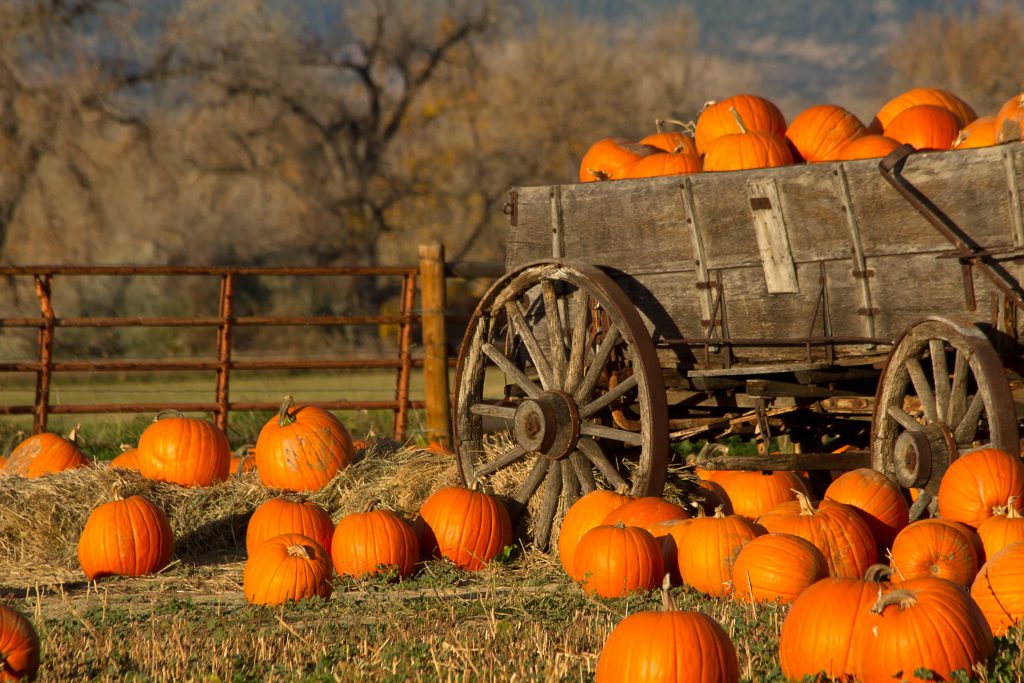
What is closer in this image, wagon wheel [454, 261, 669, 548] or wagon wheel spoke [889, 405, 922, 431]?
wagon wheel spoke [889, 405, 922, 431]

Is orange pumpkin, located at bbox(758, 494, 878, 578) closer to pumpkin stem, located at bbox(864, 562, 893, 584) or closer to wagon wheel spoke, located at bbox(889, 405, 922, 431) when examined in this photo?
wagon wheel spoke, located at bbox(889, 405, 922, 431)

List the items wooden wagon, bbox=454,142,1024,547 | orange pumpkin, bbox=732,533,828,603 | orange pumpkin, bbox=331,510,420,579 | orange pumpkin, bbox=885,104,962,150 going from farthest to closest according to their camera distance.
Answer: orange pumpkin, bbox=885,104,962,150 → orange pumpkin, bbox=331,510,420,579 → wooden wagon, bbox=454,142,1024,547 → orange pumpkin, bbox=732,533,828,603

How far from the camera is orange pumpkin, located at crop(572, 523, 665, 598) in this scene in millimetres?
4875

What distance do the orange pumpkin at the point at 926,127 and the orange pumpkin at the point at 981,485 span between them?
1.90m

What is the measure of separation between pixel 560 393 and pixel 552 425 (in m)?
0.18

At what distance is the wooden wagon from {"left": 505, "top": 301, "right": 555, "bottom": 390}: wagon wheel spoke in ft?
0.03

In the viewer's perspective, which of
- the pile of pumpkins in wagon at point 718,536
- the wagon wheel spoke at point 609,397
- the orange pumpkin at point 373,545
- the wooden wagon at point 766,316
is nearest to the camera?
the pile of pumpkins in wagon at point 718,536

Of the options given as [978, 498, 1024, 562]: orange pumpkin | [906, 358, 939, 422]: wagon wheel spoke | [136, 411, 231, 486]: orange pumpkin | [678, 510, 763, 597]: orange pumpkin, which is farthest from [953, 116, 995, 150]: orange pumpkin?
[136, 411, 231, 486]: orange pumpkin

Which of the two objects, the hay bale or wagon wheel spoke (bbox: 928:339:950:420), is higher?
wagon wheel spoke (bbox: 928:339:950:420)

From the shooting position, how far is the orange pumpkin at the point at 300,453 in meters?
6.71

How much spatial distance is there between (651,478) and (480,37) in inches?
895

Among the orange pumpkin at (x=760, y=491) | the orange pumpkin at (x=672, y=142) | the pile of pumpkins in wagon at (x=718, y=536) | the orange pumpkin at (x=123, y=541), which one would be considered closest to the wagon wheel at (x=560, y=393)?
the pile of pumpkins in wagon at (x=718, y=536)

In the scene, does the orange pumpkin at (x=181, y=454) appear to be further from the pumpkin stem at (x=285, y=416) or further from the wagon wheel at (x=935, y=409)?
the wagon wheel at (x=935, y=409)

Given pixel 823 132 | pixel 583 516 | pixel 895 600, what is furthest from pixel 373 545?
pixel 823 132
